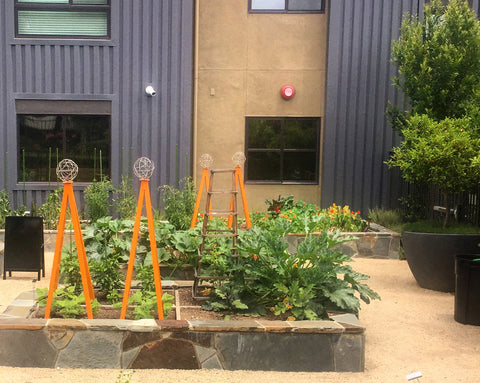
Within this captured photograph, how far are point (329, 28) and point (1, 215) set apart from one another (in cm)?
725

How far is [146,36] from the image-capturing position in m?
11.3

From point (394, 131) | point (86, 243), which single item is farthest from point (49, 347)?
point (394, 131)

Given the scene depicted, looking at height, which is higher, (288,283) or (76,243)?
(76,243)

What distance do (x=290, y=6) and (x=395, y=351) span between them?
870 cm

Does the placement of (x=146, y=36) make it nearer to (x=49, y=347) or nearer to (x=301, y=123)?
(x=301, y=123)

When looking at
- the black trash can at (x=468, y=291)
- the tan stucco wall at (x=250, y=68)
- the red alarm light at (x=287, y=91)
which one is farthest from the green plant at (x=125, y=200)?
the black trash can at (x=468, y=291)

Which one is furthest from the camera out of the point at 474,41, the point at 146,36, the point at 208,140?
the point at 208,140

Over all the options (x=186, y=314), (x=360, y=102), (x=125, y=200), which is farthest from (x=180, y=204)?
(x=186, y=314)

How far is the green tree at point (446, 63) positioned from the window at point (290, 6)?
253 cm

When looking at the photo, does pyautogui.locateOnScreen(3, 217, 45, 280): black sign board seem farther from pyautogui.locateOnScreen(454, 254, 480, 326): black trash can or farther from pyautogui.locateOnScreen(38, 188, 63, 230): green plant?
pyautogui.locateOnScreen(454, 254, 480, 326): black trash can

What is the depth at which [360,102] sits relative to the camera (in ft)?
38.2

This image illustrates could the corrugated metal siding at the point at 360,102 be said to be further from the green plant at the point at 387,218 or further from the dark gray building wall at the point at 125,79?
the dark gray building wall at the point at 125,79

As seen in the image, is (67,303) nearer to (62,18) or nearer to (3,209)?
(3,209)

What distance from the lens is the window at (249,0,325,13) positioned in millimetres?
11867
